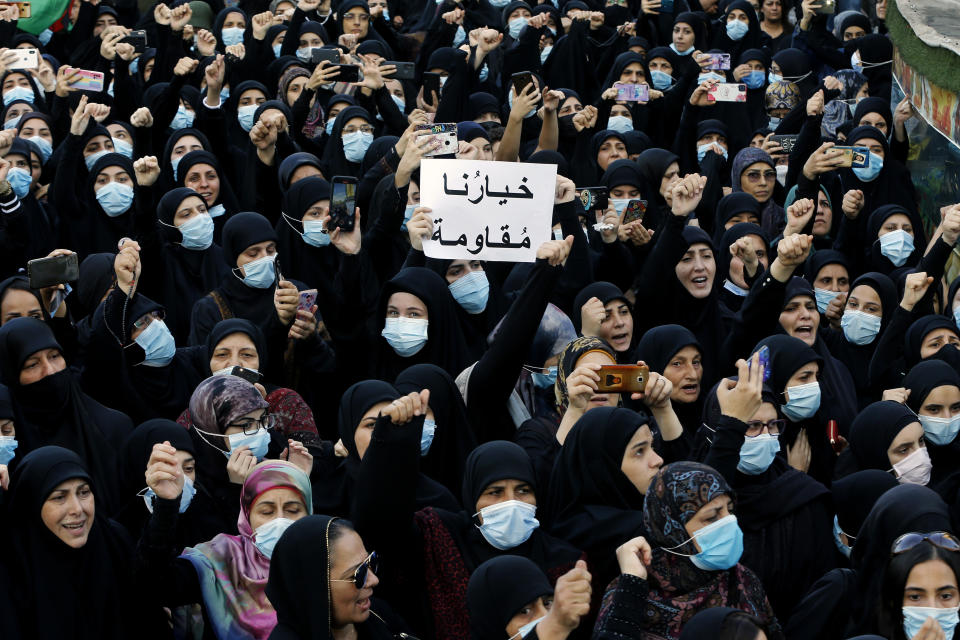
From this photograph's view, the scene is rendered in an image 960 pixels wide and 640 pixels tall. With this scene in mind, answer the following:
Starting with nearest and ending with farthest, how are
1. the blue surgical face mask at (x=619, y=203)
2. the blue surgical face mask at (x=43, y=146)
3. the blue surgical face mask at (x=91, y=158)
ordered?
the blue surgical face mask at (x=619, y=203), the blue surgical face mask at (x=91, y=158), the blue surgical face mask at (x=43, y=146)

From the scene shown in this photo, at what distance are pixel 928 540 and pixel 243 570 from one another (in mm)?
1965

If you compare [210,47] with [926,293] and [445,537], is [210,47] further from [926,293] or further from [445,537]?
[445,537]

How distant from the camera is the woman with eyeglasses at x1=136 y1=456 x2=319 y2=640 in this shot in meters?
3.88

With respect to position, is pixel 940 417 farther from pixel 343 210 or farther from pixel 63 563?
pixel 63 563

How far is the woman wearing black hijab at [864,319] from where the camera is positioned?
6.15 metres

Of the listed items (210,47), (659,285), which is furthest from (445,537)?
(210,47)

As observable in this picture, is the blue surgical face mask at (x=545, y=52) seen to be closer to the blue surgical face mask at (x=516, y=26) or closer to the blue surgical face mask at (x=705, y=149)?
the blue surgical face mask at (x=516, y=26)

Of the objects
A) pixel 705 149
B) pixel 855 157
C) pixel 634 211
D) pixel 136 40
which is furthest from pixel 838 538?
pixel 136 40

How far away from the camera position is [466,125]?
6.87 meters

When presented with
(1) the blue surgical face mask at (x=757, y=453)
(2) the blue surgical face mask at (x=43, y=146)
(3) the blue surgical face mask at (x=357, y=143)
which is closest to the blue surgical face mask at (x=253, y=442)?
(1) the blue surgical face mask at (x=757, y=453)

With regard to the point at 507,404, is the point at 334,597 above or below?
above

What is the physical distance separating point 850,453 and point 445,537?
1.74 meters

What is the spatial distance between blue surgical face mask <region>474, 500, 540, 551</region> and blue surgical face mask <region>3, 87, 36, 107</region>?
5443mm

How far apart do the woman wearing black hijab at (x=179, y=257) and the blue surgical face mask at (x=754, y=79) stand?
4.84 meters
